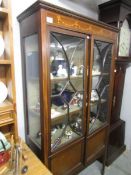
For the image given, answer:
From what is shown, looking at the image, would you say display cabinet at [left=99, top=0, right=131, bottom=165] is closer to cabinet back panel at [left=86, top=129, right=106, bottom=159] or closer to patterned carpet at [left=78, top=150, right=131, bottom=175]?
patterned carpet at [left=78, top=150, right=131, bottom=175]

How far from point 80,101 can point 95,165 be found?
127cm

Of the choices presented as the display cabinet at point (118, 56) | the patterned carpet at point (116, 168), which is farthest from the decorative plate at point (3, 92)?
the patterned carpet at point (116, 168)

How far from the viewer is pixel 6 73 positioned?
→ 1.17 meters

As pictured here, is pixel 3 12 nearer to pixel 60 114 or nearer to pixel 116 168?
pixel 60 114

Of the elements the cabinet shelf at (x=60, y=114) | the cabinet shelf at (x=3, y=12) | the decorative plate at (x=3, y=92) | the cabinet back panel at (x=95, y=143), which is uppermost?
the cabinet shelf at (x=3, y=12)

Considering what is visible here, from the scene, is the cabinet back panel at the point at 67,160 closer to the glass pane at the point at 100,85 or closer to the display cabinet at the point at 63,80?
the display cabinet at the point at 63,80

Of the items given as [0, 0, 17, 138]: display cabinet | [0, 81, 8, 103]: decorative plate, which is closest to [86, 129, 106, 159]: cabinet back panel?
[0, 0, 17, 138]: display cabinet

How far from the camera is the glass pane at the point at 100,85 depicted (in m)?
1.53

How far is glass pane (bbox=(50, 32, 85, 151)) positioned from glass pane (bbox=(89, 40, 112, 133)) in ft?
0.70

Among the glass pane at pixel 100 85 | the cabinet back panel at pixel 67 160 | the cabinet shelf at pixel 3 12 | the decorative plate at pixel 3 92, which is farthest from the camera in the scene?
the glass pane at pixel 100 85

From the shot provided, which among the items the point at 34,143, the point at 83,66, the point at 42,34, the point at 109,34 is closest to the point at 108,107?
the point at 83,66

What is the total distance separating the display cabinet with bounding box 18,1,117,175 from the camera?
1.02 m

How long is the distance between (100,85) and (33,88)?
782 mm

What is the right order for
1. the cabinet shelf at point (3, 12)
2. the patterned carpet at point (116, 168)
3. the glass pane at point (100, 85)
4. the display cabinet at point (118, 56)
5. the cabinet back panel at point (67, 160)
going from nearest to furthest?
the cabinet shelf at point (3, 12) → the cabinet back panel at point (67, 160) → the glass pane at point (100, 85) → the display cabinet at point (118, 56) → the patterned carpet at point (116, 168)
